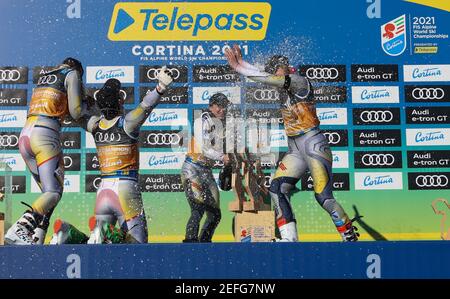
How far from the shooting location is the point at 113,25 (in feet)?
14.4

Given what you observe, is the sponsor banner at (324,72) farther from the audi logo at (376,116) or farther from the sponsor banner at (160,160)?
the sponsor banner at (160,160)

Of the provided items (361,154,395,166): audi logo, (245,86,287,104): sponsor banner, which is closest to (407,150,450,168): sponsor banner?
(361,154,395,166): audi logo

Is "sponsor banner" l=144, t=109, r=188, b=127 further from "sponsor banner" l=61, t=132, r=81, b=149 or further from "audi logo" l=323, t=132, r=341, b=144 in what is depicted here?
A: "audi logo" l=323, t=132, r=341, b=144

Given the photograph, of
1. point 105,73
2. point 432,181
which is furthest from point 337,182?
point 105,73

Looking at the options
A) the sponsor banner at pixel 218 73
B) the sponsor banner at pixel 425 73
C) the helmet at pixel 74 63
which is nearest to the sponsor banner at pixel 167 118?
the sponsor banner at pixel 218 73

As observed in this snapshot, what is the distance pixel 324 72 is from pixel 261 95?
442 millimetres

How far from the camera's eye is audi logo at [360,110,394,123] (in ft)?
14.6

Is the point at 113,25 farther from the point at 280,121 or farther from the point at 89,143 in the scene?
the point at 280,121

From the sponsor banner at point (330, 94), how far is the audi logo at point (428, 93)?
1.56ft

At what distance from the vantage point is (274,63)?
4426 mm

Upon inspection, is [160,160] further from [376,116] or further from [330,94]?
[376,116]

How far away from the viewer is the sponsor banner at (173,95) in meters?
4.40
